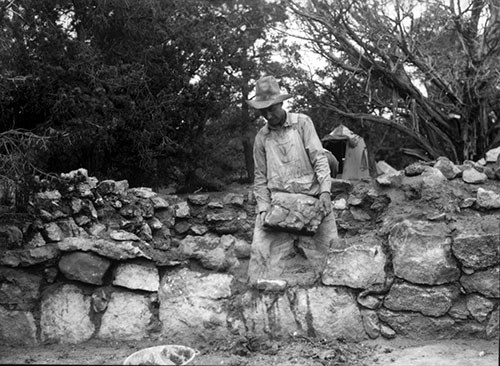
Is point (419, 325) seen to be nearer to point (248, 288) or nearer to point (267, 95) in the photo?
point (248, 288)

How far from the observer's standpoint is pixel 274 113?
4613 mm

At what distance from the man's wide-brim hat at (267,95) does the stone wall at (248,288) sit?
4.29 ft

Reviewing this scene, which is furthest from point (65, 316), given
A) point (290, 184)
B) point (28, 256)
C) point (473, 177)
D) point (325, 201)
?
point (473, 177)

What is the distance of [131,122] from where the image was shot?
10367 mm

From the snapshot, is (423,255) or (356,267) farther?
(356,267)

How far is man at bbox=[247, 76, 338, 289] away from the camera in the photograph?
4594 mm

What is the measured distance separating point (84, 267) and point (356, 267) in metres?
2.25

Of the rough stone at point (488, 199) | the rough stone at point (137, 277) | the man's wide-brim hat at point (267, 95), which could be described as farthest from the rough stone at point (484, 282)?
the rough stone at point (137, 277)

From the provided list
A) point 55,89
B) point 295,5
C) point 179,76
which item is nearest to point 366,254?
point 55,89

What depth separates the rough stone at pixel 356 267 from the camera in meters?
4.28

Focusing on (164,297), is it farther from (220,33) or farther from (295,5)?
(295,5)

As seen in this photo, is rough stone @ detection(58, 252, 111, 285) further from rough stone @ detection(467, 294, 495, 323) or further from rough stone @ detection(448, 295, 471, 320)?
rough stone @ detection(467, 294, 495, 323)

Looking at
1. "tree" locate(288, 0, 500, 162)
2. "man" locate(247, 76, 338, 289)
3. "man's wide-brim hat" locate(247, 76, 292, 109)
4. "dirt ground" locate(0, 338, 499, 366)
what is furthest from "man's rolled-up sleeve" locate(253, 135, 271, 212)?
"tree" locate(288, 0, 500, 162)

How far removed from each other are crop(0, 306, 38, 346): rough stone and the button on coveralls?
186 centimetres
